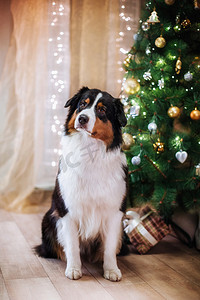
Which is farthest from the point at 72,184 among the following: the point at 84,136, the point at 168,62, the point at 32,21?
the point at 32,21

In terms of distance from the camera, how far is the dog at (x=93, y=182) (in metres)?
2.18

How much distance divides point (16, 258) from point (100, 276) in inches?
23.3

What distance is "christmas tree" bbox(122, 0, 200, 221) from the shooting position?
2.71 m

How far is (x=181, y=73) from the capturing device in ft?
9.10

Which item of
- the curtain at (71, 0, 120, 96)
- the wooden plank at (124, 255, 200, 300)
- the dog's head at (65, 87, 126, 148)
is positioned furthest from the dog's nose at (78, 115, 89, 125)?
the curtain at (71, 0, 120, 96)

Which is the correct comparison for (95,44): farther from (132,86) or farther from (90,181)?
(90,181)

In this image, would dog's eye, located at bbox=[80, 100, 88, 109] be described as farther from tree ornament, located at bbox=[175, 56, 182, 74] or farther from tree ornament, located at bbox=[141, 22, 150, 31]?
tree ornament, located at bbox=[141, 22, 150, 31]

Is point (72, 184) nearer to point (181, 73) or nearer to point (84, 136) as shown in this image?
point (84, 136)

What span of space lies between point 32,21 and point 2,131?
3.71 ft

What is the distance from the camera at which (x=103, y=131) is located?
215 cm

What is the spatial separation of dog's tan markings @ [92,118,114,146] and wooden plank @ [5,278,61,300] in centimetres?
86

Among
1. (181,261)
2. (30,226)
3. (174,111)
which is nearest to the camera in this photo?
(181,261)

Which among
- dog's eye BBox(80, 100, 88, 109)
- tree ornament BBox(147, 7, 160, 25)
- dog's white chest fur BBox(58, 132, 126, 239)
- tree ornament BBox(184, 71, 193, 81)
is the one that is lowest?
dog's white chest fur BBox(58, 132, 126, 239)

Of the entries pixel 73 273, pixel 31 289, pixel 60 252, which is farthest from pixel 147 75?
pixel 31 289
